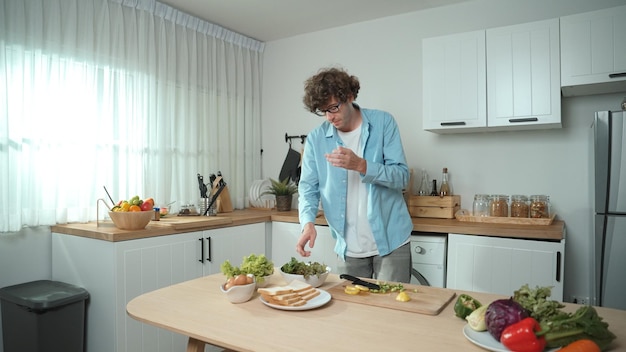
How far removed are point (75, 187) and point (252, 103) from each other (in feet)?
6.25

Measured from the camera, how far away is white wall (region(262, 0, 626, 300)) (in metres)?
2.97

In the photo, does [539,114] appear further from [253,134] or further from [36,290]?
[36,290]

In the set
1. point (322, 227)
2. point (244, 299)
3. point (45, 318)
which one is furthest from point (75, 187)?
point (244, 299)

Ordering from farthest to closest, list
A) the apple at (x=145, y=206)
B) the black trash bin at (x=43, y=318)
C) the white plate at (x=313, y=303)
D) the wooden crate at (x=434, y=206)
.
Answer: the wooden crate at (x=434, y=206) → the apple at (x=145, y=206) → the black trash bin at (x=43, y=318) → the white plate at (x=313, y=303)

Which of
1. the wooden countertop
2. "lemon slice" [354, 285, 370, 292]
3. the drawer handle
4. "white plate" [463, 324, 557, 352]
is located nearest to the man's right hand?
"lemon slice" [354, 285, 370, 292]

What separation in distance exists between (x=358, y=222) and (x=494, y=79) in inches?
57.9

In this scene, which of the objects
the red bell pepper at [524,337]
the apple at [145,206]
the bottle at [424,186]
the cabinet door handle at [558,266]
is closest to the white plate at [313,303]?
the red bell pepper at [524,337]

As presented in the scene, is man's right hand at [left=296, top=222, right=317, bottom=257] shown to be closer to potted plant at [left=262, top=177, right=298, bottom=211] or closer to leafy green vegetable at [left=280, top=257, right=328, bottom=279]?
leafy green vegetable at [left=280, top=257, right=328, bottom=279]

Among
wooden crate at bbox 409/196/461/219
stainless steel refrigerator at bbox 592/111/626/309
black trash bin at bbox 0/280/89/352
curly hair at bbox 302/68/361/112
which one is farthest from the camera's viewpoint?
wooden crate at bbox 409/196/461/219

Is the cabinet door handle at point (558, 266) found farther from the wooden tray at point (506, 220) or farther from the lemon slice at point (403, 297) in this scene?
the lemon slice at point (403, 297)

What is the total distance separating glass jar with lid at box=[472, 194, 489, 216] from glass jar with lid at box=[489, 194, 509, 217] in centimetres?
3

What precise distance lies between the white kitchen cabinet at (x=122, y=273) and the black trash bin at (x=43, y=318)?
0.32ft

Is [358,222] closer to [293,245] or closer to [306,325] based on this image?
[306,325]

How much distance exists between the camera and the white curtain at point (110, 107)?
2.56m
